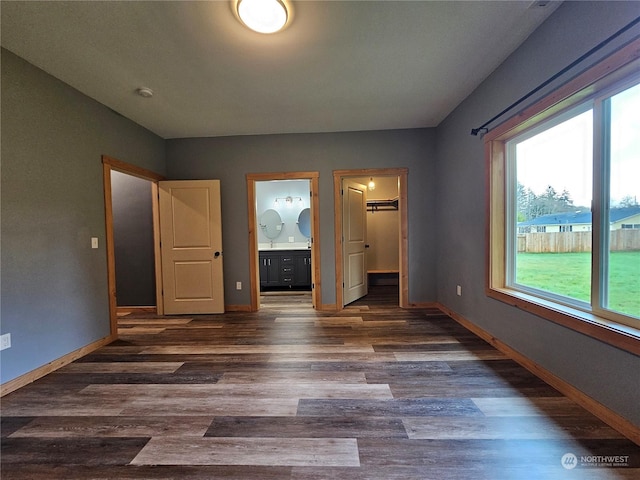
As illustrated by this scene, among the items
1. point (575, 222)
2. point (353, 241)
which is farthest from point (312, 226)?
point (575, 222)

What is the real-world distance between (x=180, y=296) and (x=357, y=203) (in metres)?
3.05

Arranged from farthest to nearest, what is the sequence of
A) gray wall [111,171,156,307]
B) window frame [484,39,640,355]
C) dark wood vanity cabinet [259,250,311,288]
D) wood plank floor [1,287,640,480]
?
dark wood vanity cabinet [259,250,311,288] < gray wall [111,171,156,307] < window frame [484,39,640,355] < wood plank floor [1,287,640,480]

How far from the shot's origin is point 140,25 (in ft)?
5.76

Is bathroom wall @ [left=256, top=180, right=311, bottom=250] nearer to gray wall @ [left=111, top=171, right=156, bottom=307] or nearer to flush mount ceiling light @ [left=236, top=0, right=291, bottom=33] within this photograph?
gray wall @ [left=111, top=171, right=156, bottom=307]

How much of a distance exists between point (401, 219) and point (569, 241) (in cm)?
203

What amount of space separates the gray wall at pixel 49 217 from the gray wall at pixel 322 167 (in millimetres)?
1209

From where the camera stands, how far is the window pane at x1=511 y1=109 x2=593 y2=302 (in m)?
1.70

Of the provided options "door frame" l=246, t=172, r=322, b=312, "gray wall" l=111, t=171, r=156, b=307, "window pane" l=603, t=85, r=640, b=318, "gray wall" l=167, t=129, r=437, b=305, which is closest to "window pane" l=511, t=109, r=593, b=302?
"window pane" l=603, t=85, r=640, b=318

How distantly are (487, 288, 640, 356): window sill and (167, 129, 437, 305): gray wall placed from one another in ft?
5.25

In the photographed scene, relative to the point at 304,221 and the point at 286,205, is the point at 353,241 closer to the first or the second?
the point at 304,221

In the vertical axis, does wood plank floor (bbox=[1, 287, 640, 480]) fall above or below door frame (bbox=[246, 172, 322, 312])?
below

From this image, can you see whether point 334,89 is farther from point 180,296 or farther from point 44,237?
point 180,296

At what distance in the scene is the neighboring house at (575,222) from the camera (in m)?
1.43

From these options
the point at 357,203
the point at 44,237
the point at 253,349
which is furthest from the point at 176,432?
the point at 357,203
